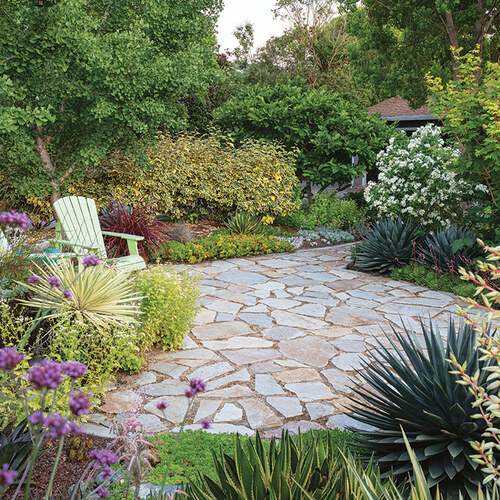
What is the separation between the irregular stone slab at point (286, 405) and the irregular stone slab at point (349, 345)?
3.81 feet

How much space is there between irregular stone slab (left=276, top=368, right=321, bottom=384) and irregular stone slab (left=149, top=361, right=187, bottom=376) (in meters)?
0.85

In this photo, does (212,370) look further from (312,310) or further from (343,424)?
(312,310)

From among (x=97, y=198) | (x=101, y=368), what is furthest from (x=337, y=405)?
(x=97, y=198)

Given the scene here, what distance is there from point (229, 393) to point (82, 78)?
550 cm

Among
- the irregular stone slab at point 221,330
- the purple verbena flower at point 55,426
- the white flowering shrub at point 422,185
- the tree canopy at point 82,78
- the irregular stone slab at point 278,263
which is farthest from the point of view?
the irregular stone slab at point 278,263

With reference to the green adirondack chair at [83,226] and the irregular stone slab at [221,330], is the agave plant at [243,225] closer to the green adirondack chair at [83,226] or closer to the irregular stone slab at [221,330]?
the green adirondack chair at [83,226]

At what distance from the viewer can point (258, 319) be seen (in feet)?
18.5

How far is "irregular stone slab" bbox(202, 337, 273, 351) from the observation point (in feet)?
15.8

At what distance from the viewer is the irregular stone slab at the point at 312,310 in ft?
19.2

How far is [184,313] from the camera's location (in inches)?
179

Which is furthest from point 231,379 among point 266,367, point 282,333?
point 282,333

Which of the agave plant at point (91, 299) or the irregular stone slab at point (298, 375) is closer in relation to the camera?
the agave plant at point (91, 299)

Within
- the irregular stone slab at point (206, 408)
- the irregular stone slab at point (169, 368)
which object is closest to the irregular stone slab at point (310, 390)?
Answer: the irregular stone slab at point (206, 408)

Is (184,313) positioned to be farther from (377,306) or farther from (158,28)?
(158,28)
